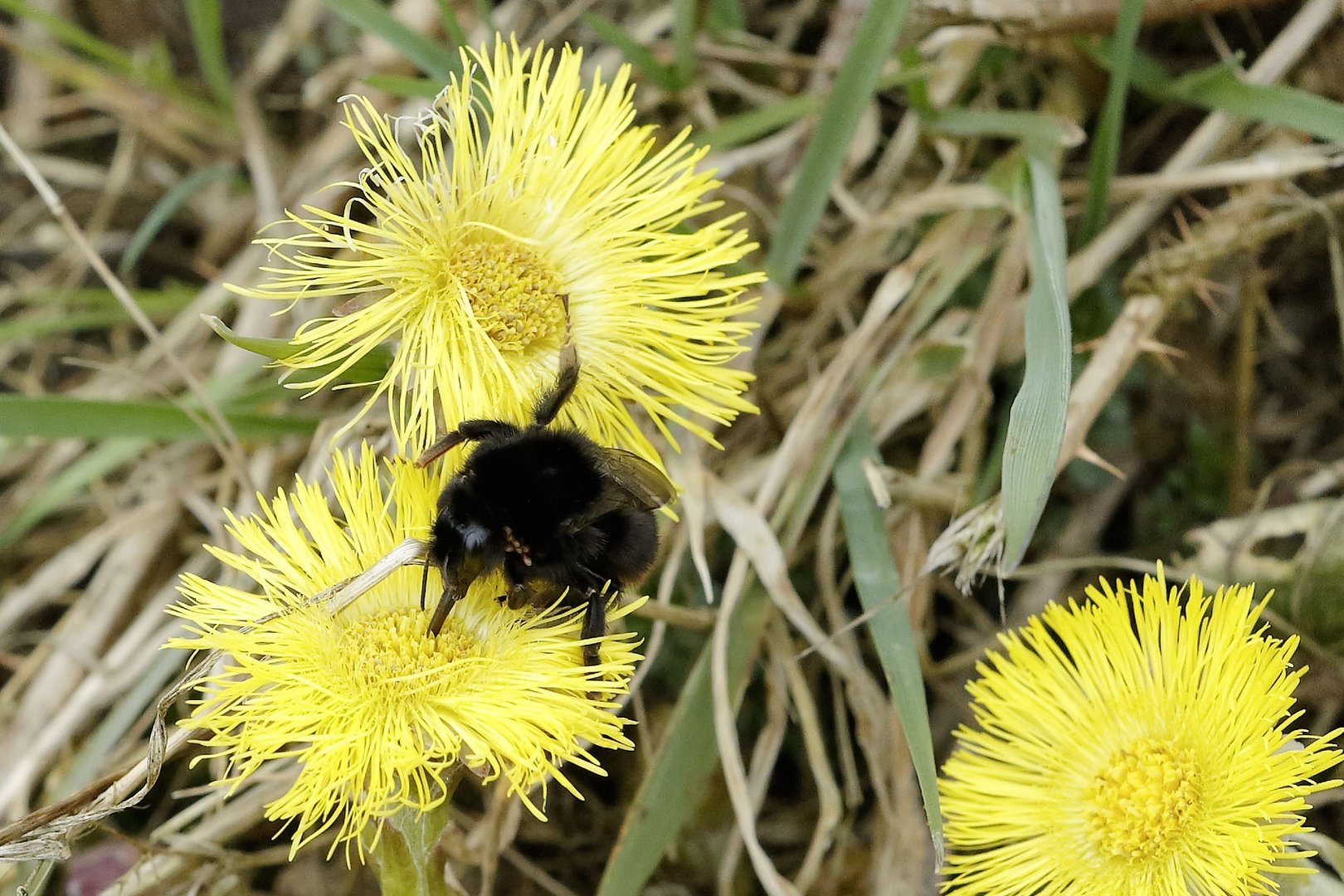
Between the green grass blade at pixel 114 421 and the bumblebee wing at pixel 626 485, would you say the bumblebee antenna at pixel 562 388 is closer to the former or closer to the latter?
the bumblebee wing at pixel 626 485

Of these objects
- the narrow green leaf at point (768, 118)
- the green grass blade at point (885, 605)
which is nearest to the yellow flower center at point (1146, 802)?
the green grass blade at point (885, 605)

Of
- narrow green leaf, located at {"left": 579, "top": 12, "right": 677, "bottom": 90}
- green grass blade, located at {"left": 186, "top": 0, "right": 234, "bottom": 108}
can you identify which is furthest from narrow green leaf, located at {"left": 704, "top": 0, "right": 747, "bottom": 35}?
green grass blade, located at {"left": 186, "top": 0, "right": 234, "bottom": 108}

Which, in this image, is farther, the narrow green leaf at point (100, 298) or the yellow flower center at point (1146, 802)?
the narrow green leaf at point (100, 298)

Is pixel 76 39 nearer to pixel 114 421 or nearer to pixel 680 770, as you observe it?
pixel 114 421

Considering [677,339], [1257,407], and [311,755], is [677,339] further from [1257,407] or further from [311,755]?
[1257,407]

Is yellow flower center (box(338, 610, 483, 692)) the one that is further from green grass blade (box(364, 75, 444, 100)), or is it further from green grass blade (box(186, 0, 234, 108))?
green grass blade (box(186, 0, 234, 108))
